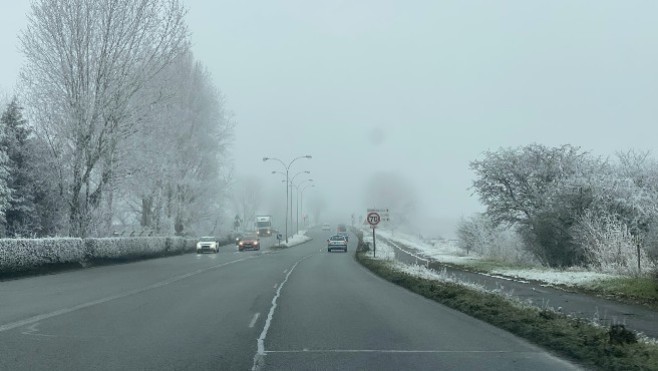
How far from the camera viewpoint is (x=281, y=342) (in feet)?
33.7

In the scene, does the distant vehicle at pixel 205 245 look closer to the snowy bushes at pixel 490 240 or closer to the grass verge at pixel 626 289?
the snowy bushes at pixel 490 240

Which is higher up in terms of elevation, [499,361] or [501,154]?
[501,154]

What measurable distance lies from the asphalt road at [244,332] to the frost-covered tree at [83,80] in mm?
17519

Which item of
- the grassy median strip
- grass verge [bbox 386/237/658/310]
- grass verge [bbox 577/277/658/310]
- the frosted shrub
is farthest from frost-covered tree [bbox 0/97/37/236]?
grass verge [bbox 577/277/658/310]

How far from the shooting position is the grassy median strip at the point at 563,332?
8711 mm

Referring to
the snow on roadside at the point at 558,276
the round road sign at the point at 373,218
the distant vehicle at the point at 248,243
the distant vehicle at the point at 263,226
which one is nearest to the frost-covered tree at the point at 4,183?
the round road sign at the point at 373,218

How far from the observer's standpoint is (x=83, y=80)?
118 feet

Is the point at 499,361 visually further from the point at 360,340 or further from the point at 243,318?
the point at 243,318

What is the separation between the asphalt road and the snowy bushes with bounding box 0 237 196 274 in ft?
19.8

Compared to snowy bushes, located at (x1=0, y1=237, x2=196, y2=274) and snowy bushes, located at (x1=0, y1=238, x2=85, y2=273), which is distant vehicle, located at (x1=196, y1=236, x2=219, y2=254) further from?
snowy bushes, located at (x1=0, y1=238, x2=85, y2=273)

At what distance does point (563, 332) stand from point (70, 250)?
25.5 metres

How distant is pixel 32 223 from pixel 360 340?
36.8m

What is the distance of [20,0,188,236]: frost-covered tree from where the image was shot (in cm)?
3559

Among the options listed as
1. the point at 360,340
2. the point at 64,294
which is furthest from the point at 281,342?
the point at 64,294
